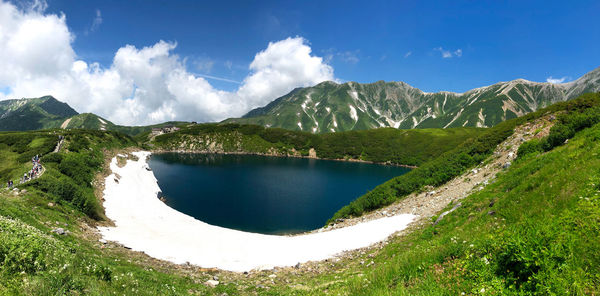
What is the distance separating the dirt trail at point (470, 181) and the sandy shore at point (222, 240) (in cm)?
250

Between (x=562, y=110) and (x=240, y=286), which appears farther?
(x=562, y=110)

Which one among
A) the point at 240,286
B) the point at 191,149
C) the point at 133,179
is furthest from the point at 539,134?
the point at 191,149

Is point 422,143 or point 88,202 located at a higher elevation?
point 422,143

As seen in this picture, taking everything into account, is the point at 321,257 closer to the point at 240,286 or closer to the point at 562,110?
the point at 240,286

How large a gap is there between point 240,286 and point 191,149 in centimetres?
20146

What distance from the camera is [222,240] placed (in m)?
30.2

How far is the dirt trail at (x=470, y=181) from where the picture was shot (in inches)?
908

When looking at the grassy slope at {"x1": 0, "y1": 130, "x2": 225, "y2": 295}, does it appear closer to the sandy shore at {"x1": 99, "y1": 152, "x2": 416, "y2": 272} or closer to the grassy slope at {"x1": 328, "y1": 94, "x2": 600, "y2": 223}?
the sandy shore at {"x1": 99, "y1": 152, "x2": 416, "y2": 272}

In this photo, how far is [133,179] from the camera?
6281 centimetres

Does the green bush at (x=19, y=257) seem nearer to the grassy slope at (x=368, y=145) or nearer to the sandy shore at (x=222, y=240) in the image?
the sandy shore at (x=222, y=240)

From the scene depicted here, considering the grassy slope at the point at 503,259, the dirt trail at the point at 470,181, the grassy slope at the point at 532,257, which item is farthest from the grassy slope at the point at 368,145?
the grassy slope at the point at 532,257

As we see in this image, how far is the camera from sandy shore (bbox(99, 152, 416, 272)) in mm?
21523

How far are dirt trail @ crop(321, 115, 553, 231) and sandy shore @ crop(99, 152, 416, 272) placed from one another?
2.50 m

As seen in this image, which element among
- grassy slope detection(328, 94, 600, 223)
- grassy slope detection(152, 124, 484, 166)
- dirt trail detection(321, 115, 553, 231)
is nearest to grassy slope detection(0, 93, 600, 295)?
dirt trail detection(321, 115, 553, 231)
